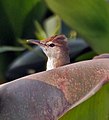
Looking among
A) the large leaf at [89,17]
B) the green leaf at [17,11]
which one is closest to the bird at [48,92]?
the large leaf at [89,17]

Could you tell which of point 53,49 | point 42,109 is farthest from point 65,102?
point 53,49

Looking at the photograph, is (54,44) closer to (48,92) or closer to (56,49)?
(56,49)

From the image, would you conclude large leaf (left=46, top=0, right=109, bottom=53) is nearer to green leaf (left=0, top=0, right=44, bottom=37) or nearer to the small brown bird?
the small brown bird

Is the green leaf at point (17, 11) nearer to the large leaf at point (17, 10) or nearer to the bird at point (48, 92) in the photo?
the large leaf at point (17, 10)

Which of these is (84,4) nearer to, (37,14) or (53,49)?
(53,49)

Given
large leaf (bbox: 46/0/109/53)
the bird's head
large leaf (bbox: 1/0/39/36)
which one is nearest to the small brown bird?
the bird's head

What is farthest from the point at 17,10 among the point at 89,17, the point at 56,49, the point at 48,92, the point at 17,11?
the point at 48,92

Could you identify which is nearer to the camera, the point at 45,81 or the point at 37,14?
the point at 45,81
